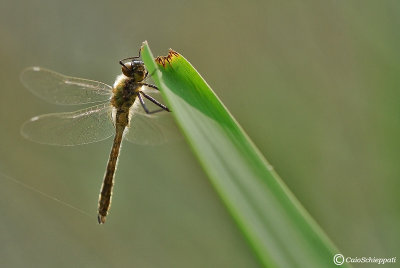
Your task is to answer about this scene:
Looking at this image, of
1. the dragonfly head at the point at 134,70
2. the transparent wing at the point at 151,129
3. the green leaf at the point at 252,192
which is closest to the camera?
the green leaf at the point at 252,192

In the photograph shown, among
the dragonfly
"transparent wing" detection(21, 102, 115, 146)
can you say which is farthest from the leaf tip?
"transparent wing" detection(21, 102, 115, 146)

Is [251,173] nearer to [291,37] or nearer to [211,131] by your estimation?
[211,131]

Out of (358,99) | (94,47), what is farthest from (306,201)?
(94,47)

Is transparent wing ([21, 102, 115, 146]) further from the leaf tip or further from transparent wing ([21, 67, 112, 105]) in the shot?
the leaf tip

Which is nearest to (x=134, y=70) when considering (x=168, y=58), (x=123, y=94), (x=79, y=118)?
(x=123, y=94)

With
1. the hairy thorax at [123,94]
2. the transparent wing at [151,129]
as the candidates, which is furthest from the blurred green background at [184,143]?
the hairy thorax at [123,94]

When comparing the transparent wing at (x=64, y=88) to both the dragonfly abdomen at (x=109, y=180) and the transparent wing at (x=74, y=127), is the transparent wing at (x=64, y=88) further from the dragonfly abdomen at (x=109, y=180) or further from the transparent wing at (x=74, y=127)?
the dragonfly abdomen at (x=109, y=180)
